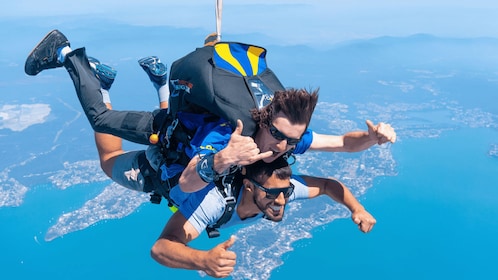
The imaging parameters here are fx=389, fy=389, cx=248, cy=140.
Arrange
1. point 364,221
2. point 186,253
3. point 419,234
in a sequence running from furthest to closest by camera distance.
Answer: point 419,234 → point 364,221 → point 186,253

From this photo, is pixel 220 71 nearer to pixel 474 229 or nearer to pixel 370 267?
pixel 370 267

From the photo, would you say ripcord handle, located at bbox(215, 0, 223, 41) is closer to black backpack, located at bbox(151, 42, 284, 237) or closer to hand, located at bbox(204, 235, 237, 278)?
black backpack, located at bbox(151, 42, 284, 237)

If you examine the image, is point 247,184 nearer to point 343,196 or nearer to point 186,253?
point 186,253

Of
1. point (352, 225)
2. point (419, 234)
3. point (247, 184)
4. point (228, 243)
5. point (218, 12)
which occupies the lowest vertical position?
point (352, 225)

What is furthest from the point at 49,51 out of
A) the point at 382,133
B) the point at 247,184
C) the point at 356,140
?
the point at 382,133

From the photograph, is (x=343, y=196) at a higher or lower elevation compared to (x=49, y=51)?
lower

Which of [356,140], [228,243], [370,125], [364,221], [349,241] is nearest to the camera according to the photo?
[228,243]

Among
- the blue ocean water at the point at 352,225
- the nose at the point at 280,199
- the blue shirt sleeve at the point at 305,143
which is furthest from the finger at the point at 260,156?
the blue ocean water at the point at 352,225

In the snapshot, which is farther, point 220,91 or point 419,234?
point 419,234
